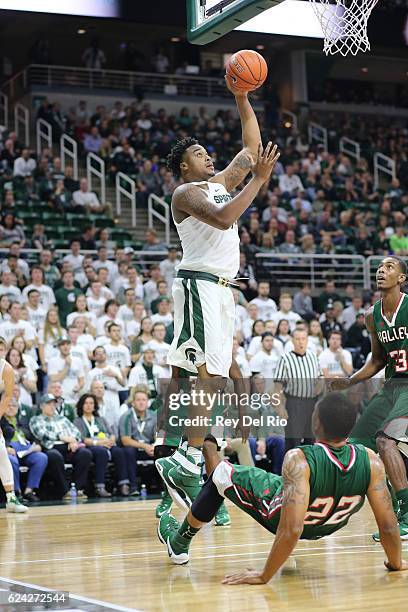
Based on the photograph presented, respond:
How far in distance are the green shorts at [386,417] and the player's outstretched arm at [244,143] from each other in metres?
1.84

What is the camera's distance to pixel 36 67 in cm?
2673

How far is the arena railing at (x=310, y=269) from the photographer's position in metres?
18.8


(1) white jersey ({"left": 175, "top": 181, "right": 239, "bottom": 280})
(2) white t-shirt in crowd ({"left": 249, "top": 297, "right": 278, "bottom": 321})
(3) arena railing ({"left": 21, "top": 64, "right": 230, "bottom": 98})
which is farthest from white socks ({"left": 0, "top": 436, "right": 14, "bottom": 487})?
(3) arena railing ({"left": 21, "top": 64, "right": 230, "bottom": 98})

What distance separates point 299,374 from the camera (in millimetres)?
13312

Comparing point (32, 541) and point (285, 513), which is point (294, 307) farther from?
point (285, 513)

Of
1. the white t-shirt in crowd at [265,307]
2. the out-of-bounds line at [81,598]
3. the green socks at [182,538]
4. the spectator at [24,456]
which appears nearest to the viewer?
the out-of-bounds line at [81,598]

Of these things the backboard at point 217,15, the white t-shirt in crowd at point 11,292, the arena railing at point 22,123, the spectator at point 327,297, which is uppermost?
the arena railing at point 22,123

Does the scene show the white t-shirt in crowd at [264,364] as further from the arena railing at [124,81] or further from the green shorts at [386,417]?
the arena railing at [124,81]

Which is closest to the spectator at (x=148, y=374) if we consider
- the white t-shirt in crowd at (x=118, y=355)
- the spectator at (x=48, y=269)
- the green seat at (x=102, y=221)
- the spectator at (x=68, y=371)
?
the white t-shirt in crowd at (x=118, y=355)

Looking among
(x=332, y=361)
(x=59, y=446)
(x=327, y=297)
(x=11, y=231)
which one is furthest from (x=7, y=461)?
(x=327, y=297)

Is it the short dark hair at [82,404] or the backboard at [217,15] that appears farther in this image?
the short dark hair at [82,404]

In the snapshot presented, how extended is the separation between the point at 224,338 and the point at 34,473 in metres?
5.16

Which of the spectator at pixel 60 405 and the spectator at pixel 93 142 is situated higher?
the spectator at pixel 93 142

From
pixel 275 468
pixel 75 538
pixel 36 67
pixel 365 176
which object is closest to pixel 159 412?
pixel 275 468
